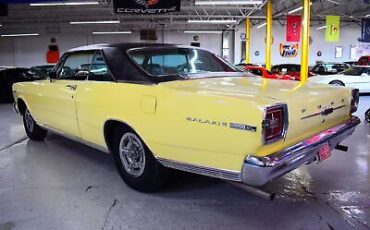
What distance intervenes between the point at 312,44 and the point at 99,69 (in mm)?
26551

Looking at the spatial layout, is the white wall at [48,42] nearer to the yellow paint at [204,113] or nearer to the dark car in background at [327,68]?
the dark car in background at [327,68]

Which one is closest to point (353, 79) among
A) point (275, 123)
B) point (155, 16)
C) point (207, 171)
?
point (275, 123)

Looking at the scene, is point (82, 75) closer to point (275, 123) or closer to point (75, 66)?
point (75, 66)

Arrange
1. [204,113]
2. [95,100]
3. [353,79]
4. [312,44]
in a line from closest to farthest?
1. [204,113]
2. [95,100]
3. [353,79]
4. [312,44]

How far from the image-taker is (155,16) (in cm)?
2252

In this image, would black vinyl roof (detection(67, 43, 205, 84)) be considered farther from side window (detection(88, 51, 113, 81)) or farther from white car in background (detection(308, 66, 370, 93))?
white car in background (detection(308, 66, 370, 93))

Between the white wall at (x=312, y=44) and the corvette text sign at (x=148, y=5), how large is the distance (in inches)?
688

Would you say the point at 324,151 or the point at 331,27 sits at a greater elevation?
the point at 331,27

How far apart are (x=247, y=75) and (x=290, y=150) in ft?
5.26

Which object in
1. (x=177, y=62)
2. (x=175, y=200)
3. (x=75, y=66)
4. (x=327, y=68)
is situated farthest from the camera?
(x=327, y=68)

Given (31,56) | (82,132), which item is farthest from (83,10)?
(82,132)

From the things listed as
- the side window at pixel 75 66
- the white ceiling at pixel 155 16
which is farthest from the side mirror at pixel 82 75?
the white ceiling at pixel 155 16

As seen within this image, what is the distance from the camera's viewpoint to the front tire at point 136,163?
326 centimetres

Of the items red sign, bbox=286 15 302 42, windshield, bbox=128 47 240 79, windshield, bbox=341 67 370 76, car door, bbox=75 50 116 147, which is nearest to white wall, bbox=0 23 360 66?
red sign, bbox=286 15 302 42
